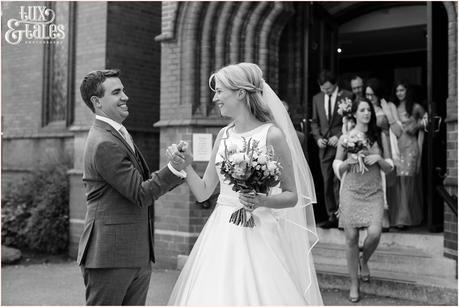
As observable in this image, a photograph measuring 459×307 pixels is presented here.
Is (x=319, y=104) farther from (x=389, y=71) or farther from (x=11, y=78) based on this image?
(x=389, y=71)

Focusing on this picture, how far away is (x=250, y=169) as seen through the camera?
3557 millimetres

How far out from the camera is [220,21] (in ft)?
28.5

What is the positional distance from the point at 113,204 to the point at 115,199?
32 millimetres

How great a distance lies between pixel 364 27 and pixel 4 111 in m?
7.94

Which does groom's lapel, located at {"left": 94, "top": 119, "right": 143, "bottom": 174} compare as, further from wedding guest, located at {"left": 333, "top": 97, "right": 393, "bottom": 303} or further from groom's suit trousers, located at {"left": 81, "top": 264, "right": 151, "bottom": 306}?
wedding guest, located at {"left": 333, "top": 97, "right": 393, "bottom": 303}

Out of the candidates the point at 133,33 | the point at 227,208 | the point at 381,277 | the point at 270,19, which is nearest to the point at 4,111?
the point at 133,33

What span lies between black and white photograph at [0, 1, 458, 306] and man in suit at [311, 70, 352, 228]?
3cm

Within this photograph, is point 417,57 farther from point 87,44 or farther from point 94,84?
point 94,84

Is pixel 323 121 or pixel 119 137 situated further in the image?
pixel 323 121

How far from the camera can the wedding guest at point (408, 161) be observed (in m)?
7.98

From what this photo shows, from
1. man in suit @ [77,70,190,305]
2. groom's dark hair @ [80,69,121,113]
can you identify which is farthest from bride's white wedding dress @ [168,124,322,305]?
groom's dark hair @ [80,69,121,113]

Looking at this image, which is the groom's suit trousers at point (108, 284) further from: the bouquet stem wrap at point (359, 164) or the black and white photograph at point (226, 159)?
the bouquet stem wrap at point (359, 164)

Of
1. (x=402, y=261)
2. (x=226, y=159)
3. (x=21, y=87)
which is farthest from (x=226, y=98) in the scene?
(x=21, y=87)

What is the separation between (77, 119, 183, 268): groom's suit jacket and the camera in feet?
10.9
